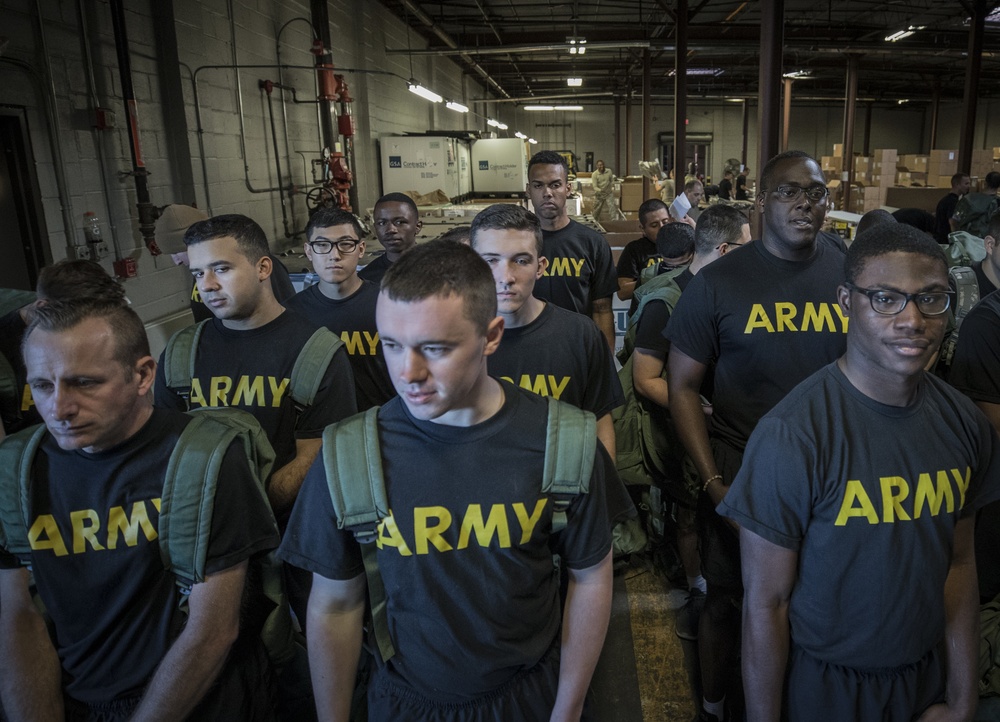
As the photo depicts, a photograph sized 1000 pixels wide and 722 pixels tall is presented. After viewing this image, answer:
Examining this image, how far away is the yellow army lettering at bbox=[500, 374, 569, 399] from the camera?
2.37m

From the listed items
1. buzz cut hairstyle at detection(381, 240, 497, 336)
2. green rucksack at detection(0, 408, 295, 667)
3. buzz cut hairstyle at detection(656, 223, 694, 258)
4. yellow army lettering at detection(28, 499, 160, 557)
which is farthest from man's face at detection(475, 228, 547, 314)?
buzz cut hairstyle at detection(656, 223, 694, 258)

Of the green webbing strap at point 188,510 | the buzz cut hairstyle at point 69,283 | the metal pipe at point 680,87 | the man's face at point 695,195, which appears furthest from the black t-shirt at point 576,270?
the metal pipe at point 680,87

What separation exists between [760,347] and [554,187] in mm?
1973

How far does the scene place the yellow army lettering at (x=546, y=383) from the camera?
2371 mm

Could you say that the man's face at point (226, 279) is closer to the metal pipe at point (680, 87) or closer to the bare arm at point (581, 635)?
the bare arm at point (581, 635)

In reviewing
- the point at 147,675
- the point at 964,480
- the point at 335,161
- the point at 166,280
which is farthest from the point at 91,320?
the point at 335,161

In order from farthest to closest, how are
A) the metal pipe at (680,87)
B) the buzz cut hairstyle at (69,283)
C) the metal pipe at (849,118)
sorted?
1. the metal pipe at (849,118)
2. the metal pipe at (680,87)
3. the buzz cut hairstyle at (69,283)

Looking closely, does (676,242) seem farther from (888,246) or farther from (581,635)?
(581,635)

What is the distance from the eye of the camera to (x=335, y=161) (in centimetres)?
884

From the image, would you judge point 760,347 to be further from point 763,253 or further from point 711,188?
point 711,188

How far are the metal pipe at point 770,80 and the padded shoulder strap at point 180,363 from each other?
6026 mm

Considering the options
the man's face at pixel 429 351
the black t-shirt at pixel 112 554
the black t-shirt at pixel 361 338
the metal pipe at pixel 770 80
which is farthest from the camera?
the metal pipe at pixel 770 80

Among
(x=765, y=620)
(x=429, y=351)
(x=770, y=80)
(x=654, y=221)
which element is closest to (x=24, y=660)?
(x=429, y=351)

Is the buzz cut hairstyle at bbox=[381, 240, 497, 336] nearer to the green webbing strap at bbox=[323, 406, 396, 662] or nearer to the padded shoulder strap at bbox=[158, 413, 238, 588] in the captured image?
the green webbing strap at bbox=[323, 406, 396, 662]
